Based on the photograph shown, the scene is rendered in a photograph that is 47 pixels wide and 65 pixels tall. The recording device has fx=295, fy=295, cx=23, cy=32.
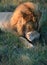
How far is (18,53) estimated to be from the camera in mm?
4879

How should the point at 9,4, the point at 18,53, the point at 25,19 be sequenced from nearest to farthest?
1. the point at 18,53
2. the point at 25,19
3. the point at 9,4

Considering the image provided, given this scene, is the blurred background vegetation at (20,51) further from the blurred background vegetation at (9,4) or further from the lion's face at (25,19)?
the blurred background vegetation at (9,4)

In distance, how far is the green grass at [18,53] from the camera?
457 cm

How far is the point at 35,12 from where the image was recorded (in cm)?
564

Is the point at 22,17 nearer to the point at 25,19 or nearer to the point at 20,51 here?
the point at 25,19

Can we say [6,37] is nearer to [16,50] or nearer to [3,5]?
[16,50]

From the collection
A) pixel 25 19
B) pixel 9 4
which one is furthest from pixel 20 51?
pixel 9 4

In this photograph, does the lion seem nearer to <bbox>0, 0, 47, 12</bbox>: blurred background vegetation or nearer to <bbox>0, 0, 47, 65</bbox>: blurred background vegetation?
<bbox>0, 0, 47, 65</bbox>: blurred background vegetation

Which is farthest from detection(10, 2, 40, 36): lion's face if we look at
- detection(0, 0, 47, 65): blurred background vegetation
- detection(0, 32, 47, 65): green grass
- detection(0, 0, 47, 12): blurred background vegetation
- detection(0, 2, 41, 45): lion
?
detection(0, 0, 47, 12): blurred background vegetation

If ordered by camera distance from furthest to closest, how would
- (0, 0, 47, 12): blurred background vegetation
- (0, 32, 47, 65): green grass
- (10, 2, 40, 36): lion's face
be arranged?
(0, 0, 47, 12): blurred background vegetation → (10, 2, 40, 36): lion's face → (0, 32, 47, 65): green grass

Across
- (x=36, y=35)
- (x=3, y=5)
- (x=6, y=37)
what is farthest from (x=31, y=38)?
(x=3, y=5)

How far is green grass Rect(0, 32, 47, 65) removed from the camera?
4574 millimetres

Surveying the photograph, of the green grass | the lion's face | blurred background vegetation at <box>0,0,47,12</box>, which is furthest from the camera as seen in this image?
blurred background vegetation at <box>0,0,47,12</box>

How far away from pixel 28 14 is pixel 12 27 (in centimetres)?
44
